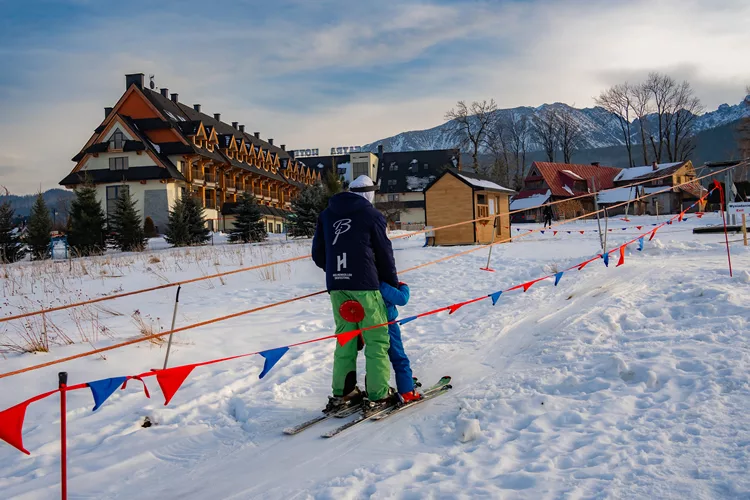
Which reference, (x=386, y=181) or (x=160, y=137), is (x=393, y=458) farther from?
(x=386, y=181)

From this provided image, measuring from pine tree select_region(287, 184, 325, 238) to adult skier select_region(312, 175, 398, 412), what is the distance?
Answer: 87.1ft

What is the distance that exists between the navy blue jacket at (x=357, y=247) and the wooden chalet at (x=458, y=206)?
18507 mm

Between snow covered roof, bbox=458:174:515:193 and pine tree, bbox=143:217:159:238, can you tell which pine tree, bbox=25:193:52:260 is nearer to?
pine tree, bbox=143:217:159:238

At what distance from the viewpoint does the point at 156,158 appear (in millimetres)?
44656

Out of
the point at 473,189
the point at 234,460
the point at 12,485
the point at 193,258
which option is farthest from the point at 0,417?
the point at 473,189

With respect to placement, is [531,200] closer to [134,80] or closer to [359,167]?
[359,167]

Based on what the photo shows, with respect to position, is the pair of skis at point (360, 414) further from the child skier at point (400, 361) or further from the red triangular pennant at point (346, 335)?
the red triangular pennant at point (346, 335)

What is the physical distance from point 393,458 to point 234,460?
1.22 metres

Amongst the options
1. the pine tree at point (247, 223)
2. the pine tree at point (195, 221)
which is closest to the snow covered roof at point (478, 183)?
the pine tree at point (247, 223)

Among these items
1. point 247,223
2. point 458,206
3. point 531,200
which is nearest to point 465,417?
point 458,206

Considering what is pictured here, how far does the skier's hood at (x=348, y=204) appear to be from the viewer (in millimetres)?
5055

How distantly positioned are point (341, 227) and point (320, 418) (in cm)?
167

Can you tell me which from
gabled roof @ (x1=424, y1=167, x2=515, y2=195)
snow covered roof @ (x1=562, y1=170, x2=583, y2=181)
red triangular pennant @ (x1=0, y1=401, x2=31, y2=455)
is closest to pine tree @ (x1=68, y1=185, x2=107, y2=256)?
gabled roof @ (x1=424, y1=167, x2=515, y2=195)

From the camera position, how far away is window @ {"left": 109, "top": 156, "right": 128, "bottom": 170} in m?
45.1
